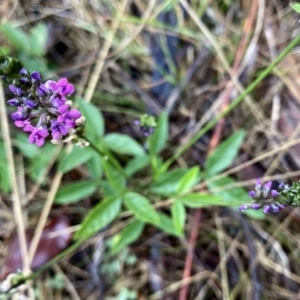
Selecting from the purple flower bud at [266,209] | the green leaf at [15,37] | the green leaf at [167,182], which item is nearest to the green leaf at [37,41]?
the green leaf at [15,37]

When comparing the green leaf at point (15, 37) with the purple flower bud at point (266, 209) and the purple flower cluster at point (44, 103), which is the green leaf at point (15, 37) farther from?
the purple flower bud at point (266, 209)

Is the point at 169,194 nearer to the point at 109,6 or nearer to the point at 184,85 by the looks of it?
the point at 184,85

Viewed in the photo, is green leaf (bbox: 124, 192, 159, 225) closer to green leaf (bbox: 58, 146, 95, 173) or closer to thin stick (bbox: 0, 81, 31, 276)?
green leaf (bbox: 58, 146, 95, 173)

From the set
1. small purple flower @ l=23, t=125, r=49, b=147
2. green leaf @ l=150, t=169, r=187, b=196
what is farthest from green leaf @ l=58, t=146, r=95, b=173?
small purple flower @ l=23, t=125, r=49, b=147

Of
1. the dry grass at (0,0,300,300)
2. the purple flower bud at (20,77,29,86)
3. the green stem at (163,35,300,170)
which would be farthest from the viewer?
the dry grass at (0,0,300,300)

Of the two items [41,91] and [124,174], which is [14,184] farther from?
[41,91]

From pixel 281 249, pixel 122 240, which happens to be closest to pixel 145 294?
pixel 122 240
